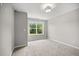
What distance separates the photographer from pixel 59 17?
5676 millimetres

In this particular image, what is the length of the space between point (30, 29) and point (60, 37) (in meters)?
2.68

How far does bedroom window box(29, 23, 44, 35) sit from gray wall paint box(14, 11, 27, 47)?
220cm

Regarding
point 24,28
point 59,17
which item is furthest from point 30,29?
point 59,17

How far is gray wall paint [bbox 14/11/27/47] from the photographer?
14.2 ft

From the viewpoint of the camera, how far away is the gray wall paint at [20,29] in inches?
171

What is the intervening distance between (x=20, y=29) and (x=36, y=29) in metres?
2.72

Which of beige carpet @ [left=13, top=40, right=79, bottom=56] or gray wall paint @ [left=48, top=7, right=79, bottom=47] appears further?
gray wall paint @ [left=48, top=7, right=79, bottom=47]

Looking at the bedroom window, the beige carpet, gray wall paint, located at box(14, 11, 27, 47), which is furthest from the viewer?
the bedroom window

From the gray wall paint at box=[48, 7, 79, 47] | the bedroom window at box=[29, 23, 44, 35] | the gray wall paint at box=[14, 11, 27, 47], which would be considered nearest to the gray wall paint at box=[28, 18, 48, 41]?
the bedroom window at box=[29, 23, 44, 35]

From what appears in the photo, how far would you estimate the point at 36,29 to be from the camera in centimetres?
706

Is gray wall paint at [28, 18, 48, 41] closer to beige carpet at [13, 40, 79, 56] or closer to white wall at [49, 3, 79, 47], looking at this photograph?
white wall at [49, 3, 79, 47]

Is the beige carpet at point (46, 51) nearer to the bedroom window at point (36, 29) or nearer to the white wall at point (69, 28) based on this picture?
the white wall at point (69, 28)

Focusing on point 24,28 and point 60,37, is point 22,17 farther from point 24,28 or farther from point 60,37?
point 60,37

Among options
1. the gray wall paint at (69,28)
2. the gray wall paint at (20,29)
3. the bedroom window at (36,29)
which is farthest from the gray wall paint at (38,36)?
the gray wall paint at (20,29)
